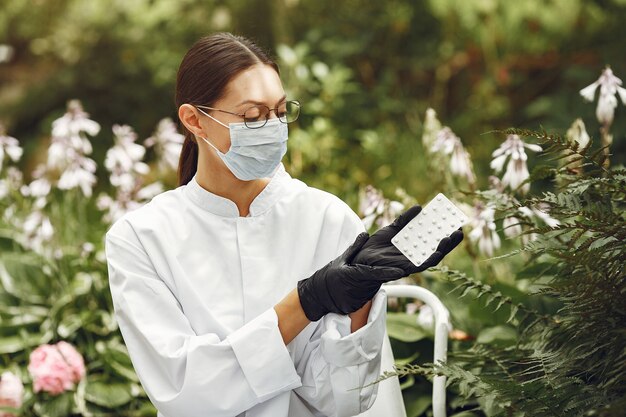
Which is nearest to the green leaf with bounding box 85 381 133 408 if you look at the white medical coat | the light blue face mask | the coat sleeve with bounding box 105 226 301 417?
the white medical coat

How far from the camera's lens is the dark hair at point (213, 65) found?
1.93 metres

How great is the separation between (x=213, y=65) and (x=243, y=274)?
19.0 inches

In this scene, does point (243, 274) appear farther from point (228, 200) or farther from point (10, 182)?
point (10, 182)

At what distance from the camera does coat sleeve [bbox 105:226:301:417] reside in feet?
5.96

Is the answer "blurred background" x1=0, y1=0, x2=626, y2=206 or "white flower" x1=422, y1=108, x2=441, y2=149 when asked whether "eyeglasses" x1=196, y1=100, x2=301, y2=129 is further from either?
"blurred background" x1=0, y1=0, x2=626, y2=206

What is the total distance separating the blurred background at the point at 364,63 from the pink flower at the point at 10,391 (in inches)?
89.8

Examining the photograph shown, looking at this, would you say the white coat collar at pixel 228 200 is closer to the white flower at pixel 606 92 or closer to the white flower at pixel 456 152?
the white flower at pixel 456 152

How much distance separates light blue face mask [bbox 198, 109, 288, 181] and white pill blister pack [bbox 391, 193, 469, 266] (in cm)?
41

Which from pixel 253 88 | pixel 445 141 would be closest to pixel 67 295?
pixel 445 141

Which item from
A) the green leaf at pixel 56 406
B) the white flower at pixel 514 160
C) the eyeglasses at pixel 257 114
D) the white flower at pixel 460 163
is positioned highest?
the eyeglasses at pixel 257 114

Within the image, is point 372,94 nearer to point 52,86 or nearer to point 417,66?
point 417,66

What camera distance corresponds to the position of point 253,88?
1920mm

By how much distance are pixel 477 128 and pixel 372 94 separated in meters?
0.83

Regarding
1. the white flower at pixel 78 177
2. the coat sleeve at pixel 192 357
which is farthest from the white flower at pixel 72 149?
the coat sleeve at pixel 192 357
